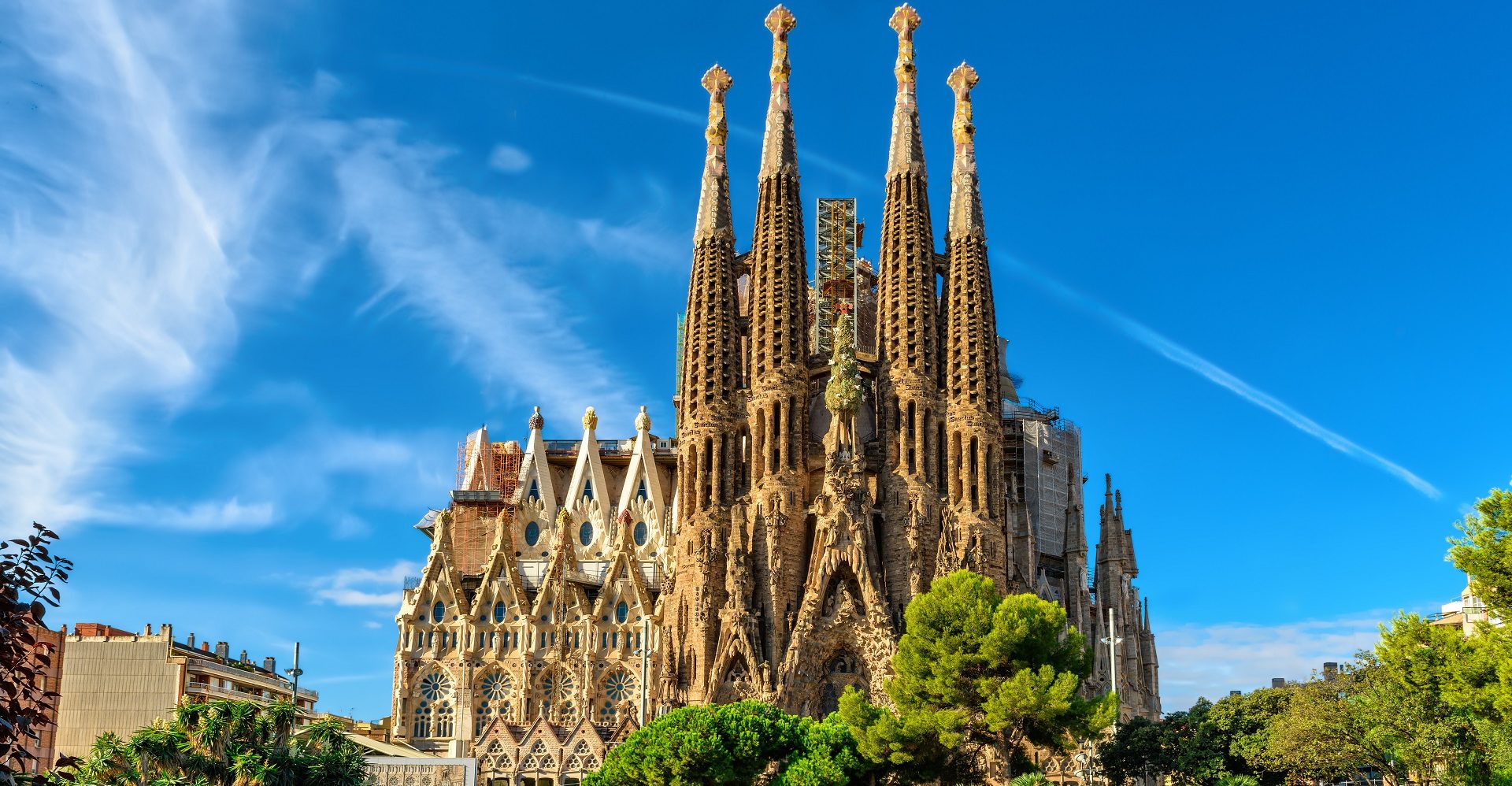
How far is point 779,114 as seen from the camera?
5944 centimetres

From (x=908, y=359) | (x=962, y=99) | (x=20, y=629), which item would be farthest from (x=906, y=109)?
(x=20, y=629)

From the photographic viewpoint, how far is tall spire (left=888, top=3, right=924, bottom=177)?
5869 centimetres

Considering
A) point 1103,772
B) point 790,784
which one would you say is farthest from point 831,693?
point 790,784

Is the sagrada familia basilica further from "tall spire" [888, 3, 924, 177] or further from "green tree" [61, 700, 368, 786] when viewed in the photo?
"green tree" [61, 700, 368, 786]

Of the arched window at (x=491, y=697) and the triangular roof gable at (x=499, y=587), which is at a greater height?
the triangular roof gable at (x=499, y=587)

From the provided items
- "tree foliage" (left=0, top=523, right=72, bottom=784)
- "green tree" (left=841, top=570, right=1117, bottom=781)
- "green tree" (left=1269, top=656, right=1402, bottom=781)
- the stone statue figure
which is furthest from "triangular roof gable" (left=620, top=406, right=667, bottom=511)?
"tree foliage" (left=0, top=523, right=72, bottom=784)

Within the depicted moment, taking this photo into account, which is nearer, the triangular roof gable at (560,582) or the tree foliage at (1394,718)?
the tree foliage at (1394,718)

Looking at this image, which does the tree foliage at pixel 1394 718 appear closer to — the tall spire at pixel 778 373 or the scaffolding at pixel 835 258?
the tall spire at pixel 778 373

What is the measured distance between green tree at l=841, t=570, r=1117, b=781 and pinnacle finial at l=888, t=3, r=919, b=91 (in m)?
27.0

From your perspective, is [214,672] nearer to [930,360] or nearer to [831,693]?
[831,693]

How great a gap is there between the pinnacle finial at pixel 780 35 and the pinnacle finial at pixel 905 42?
4.46 meters

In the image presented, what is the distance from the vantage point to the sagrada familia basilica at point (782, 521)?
5106cm

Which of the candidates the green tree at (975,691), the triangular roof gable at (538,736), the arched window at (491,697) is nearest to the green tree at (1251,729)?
the green tree at (975,691)

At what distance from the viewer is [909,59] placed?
6044 centimetres
